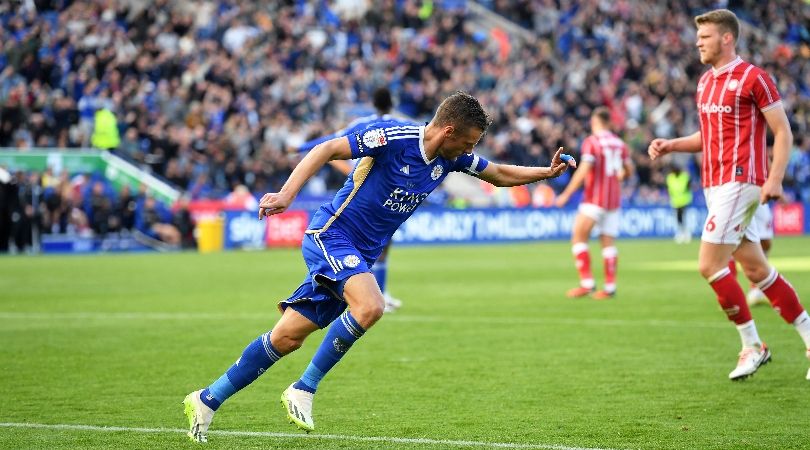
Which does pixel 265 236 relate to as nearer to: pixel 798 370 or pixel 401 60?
pixel 401 60

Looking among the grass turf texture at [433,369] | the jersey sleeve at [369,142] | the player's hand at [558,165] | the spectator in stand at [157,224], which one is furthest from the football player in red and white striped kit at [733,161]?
the spectator in stand at [157,224]

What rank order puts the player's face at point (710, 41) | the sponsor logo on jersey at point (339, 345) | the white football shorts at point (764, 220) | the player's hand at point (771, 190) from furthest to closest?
the white football shorts at point (764, 220)
the player's face at point (710, 41)
the player's hand at point (771, 190)
the sponsor logo on jersey at point (339, 345)

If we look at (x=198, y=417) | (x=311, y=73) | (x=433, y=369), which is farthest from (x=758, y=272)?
(x=311, y=73)

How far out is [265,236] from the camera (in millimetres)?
31047

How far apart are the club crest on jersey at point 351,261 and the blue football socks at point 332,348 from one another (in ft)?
0.99

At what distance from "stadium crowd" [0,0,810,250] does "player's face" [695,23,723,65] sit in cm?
1748

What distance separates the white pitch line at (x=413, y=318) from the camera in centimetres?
1285

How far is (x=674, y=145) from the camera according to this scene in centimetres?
929

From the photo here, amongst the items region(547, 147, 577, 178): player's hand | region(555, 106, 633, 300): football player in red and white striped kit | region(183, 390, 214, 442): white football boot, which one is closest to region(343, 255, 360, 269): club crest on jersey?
region(183, 390, 214, 442): white football boot

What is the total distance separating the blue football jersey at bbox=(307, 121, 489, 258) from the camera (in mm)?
6895

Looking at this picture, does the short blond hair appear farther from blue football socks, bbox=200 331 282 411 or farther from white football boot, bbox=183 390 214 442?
white football boot, bbox=183 390 214 442

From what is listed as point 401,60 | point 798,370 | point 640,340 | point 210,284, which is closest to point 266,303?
point 210,284

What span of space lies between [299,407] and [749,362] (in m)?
3.86

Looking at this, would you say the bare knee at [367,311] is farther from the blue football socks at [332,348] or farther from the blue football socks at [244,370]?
the blue football socks at [244,370]
